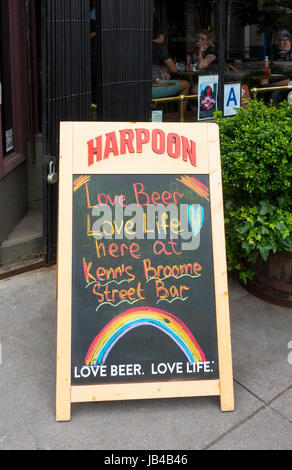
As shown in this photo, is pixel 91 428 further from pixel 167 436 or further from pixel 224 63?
pixel 224 63

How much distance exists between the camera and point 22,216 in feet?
17.0

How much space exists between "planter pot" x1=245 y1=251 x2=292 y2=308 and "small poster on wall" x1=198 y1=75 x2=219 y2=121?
7.16 feet

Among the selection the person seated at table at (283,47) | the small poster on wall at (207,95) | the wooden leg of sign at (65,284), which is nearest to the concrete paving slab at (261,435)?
the wooden leg of sign at (65,284)

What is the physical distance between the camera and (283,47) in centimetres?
620

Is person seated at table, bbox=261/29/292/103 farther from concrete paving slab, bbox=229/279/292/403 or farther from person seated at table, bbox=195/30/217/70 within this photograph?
concrete paving slab, bbox=229/279/292/403

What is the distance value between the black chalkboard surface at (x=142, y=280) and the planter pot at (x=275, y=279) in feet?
3.82

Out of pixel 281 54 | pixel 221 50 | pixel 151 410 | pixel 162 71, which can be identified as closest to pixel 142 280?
pixel 151 410

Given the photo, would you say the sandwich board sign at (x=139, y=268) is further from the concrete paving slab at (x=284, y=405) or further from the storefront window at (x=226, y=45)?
the storefront window at (x=226, y=45)

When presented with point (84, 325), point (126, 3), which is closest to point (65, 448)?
point (84, 325)

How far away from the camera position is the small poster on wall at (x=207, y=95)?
5621 millimetres

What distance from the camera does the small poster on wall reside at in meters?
5.62

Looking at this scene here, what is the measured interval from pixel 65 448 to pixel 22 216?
9.52 feet

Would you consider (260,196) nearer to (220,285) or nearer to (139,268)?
(220,285)

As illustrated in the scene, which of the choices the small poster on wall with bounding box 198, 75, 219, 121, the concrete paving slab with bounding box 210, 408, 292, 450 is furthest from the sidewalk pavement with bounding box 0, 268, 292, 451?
the small poster on wall with bounding box 198, 75, 219, 121
